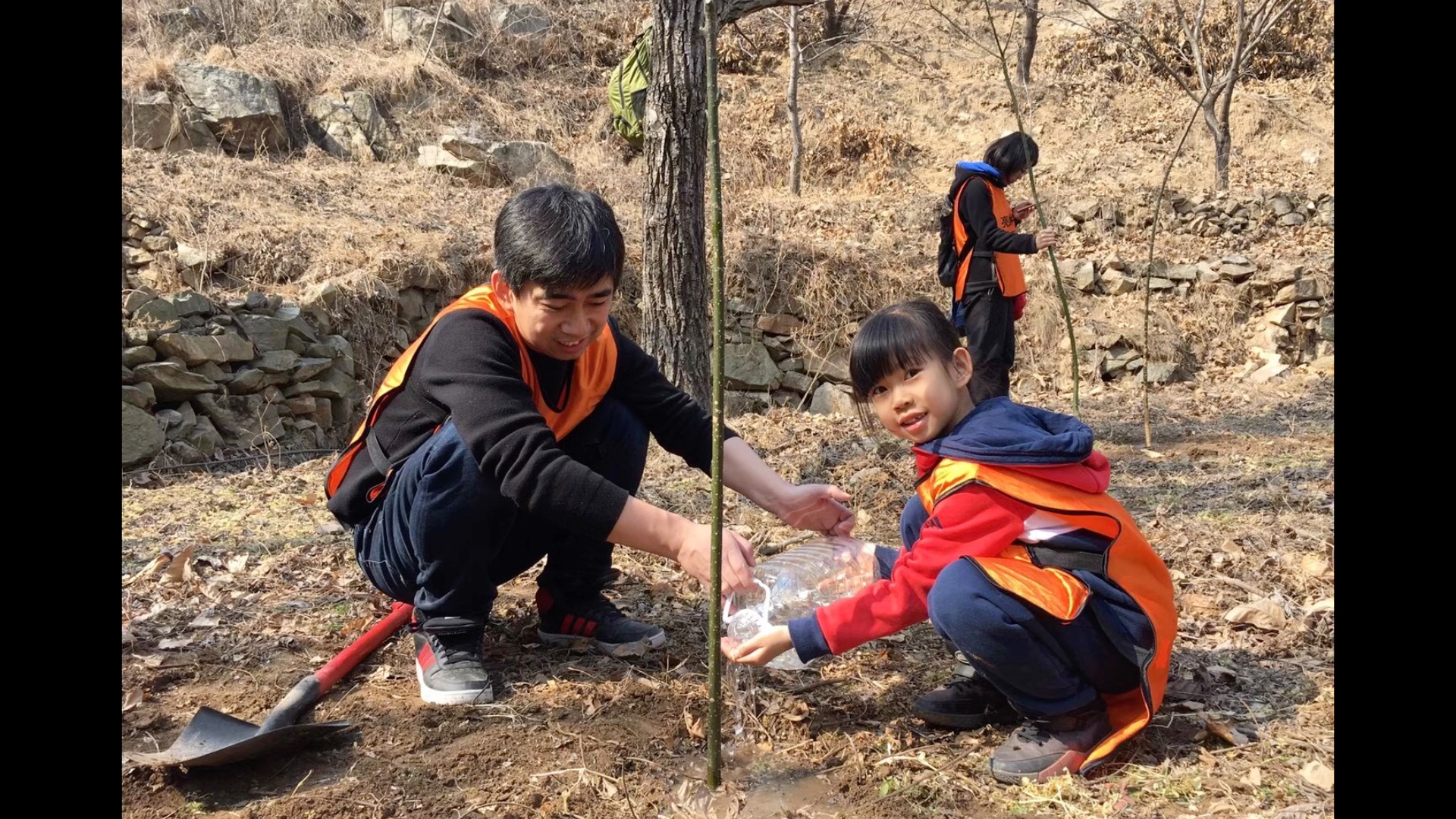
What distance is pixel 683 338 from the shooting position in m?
5.18

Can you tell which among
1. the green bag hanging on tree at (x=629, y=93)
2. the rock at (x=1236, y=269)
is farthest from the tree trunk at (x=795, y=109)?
the rock at (x=1236, y=269)

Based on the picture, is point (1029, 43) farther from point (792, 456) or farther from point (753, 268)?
point (792, 456)

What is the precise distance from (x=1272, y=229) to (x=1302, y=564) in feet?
27.8

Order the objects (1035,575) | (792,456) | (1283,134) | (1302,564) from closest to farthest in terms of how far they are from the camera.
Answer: (1035,575) → (1302,564) → (792,456) → (1283,134)

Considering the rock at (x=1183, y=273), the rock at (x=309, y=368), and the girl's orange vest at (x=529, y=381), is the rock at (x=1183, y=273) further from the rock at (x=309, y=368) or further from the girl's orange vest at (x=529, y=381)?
the girl's orange vest at (x=529, y=381)

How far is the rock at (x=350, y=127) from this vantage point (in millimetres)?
10836

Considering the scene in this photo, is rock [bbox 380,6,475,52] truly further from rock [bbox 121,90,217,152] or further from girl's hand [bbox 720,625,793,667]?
girl's hand [bbox 720,625,793,667]

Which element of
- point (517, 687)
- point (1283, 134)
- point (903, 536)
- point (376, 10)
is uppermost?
point (376, 10)

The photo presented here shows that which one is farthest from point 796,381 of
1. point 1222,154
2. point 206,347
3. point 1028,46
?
point 1028,46

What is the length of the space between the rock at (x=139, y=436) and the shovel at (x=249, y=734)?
408cm

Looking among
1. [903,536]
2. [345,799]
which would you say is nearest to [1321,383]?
[903,536]

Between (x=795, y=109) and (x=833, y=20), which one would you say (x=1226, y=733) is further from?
(x=833, y=20)

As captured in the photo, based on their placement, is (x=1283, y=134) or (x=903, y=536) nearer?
(x=903, y=536)

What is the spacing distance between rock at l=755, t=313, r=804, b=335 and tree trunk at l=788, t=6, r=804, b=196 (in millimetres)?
3522
